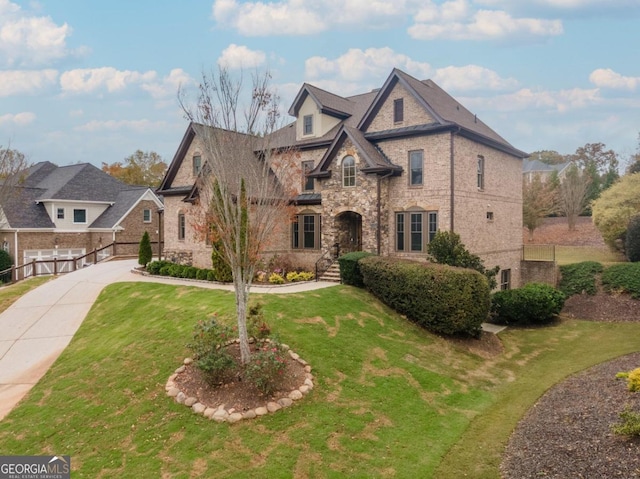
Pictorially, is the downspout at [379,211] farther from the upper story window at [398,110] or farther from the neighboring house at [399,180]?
the upper story window at [398,110]

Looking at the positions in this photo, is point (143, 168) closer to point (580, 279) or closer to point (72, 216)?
point (72, 216)

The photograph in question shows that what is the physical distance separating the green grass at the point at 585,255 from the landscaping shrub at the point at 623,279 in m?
5.08

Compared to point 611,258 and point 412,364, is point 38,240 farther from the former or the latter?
point 611,258

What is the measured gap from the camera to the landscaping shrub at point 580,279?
72.5ft

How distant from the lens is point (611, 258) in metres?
28.5

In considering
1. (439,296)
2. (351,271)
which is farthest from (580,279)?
(351,271)

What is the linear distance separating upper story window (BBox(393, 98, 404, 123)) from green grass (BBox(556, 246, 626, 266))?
46.7 feet

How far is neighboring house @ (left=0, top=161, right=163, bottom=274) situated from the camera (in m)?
32.7

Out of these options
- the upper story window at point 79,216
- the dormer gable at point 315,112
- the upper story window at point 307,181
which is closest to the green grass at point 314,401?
the upper story window at point 307,181

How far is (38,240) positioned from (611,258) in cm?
4090

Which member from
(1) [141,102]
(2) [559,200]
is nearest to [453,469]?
(1) [141,102]

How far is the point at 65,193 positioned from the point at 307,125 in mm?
22780

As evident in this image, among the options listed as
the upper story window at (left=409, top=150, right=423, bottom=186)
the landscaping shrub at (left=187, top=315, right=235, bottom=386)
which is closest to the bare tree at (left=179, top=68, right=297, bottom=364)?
the landscaping shrub at (left=187, top=315, right=235, bottom=386)

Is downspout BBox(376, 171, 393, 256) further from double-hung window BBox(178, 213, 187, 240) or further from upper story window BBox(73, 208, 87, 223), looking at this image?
upper story window BBox(73, 208, 87, 223)
